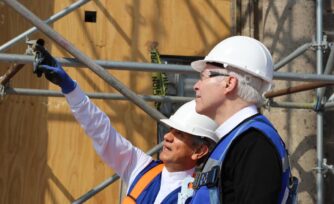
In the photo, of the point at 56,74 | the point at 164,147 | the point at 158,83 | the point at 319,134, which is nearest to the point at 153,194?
the point at 164,147

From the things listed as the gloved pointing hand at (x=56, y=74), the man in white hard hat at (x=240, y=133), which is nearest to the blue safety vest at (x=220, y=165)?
the man in white hard hat at (x=240, y=133)

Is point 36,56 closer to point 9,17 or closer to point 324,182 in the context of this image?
point 9,17

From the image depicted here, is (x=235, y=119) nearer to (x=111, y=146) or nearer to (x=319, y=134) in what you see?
(x=111, y=146)

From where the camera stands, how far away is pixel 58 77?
11.0 ft

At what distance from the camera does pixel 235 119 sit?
8.00 ft

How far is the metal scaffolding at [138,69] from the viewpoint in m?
3.89

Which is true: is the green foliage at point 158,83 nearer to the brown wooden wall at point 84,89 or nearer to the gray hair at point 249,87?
the brown wooden wall at point 84,89

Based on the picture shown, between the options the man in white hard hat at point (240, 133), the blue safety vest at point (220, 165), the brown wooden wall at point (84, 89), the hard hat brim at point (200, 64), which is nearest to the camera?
the man in white hard hat at point (240, 133)

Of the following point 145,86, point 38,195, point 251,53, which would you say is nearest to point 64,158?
point 38,195

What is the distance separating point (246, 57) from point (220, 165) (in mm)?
486

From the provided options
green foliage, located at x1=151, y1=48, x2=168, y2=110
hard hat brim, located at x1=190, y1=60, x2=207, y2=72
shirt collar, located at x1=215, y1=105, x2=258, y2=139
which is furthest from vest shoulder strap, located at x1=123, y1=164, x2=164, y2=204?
green foliage, located at x1=151, y1=48, x2=168, y2=110

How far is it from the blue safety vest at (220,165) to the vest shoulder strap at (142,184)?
47.1 inches

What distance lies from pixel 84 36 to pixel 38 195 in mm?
1446

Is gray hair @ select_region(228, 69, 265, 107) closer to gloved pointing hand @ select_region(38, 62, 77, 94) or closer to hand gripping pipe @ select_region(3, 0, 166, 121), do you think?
gloved pointing hand @ select_region(38, 62, 77, 94)
